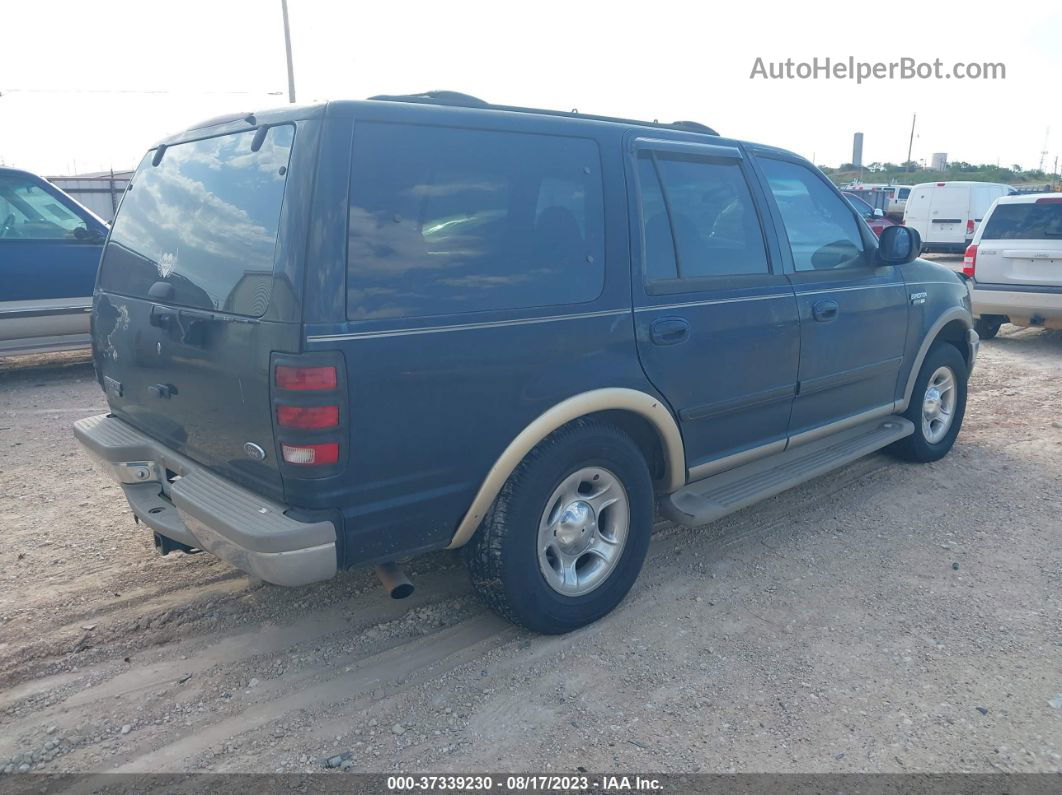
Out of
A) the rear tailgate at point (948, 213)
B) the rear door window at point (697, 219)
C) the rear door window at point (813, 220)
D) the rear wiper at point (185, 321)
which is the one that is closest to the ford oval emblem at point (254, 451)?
the rear wiper at point (185, 321)

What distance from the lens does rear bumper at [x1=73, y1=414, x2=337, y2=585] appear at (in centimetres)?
258

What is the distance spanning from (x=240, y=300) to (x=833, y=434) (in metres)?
3.38

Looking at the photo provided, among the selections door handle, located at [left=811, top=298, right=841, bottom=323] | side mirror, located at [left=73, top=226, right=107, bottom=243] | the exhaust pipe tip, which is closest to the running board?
door handle, located at [left=811, top=298, right=841, bottom=323]

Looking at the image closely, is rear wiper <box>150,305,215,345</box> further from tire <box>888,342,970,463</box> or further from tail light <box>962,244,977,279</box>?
tail light <box>962,244,977,279</box>

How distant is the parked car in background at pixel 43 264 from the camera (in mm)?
7316

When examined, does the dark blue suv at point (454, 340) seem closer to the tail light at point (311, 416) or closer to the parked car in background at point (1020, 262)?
the tail light at point (311, 416)

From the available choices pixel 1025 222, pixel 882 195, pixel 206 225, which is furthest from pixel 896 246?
pixel 882 195

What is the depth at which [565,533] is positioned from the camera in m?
3.28

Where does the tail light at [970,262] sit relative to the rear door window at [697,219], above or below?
below

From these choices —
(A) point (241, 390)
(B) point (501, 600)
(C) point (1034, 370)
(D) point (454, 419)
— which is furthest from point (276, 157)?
(C) point (1034, 370)

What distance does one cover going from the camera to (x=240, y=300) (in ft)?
8.92

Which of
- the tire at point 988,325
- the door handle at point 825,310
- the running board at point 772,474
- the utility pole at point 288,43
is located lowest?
the tire at point 988,325

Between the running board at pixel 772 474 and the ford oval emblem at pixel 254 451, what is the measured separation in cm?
183

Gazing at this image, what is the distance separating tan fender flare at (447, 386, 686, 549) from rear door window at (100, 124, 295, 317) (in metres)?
0.98
